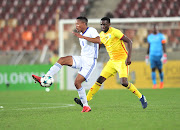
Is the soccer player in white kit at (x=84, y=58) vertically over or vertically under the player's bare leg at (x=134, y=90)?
over

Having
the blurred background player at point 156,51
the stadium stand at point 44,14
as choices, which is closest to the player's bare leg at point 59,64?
the blurred background player at point 156,51

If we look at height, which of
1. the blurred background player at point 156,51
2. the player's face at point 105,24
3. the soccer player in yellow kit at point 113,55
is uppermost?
the player's face at point 105,24

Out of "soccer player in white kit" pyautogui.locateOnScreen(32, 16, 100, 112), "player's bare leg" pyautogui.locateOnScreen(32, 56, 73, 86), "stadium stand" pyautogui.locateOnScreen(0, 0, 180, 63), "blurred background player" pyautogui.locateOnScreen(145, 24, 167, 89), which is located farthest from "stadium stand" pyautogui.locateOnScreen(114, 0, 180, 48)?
"player's bare leg" pyautogui.locateOnScreen(32, 56, 73, 86)

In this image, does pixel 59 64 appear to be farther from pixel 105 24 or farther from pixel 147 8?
pixel 147 8

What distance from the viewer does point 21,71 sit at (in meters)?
17.1

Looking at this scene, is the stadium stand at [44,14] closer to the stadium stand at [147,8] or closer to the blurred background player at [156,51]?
the stadium stand at [147,8]

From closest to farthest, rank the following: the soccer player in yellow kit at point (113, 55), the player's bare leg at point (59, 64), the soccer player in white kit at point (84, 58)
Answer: the player's bare leg at point (59, 64) < the soccer player in white kit at point (84, 58) < the soccer player in yellow kit at point (113, 55)

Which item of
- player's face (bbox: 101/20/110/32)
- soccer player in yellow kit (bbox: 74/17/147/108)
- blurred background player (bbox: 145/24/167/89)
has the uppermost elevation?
player's face (bbox: 101/20/110/32)

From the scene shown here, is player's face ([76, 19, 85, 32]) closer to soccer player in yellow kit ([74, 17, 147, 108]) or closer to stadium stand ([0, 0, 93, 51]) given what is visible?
soccer player in yellow kit ([74, 17, 147, 108])

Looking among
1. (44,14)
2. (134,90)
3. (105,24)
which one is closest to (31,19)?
(44,14)

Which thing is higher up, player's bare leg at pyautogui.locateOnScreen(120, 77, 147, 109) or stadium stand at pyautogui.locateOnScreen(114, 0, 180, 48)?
stadium stand at pyautogui.locateOnScreen(114, 0, 180, 48)

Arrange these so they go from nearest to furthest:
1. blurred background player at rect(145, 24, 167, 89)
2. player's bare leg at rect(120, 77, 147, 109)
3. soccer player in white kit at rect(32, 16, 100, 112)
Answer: soccer player in white kit at rect(32, 16, 100, 112) → player's bare leg at rect(120, 77, 147, 109) → blurred background player at rect(145, 24, 167, 89)

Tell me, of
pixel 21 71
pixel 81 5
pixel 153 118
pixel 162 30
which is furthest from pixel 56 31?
pixel 153 118

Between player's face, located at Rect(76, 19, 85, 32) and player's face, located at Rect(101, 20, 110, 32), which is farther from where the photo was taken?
player's face, located at Rect(101, 20, 110, 32)
